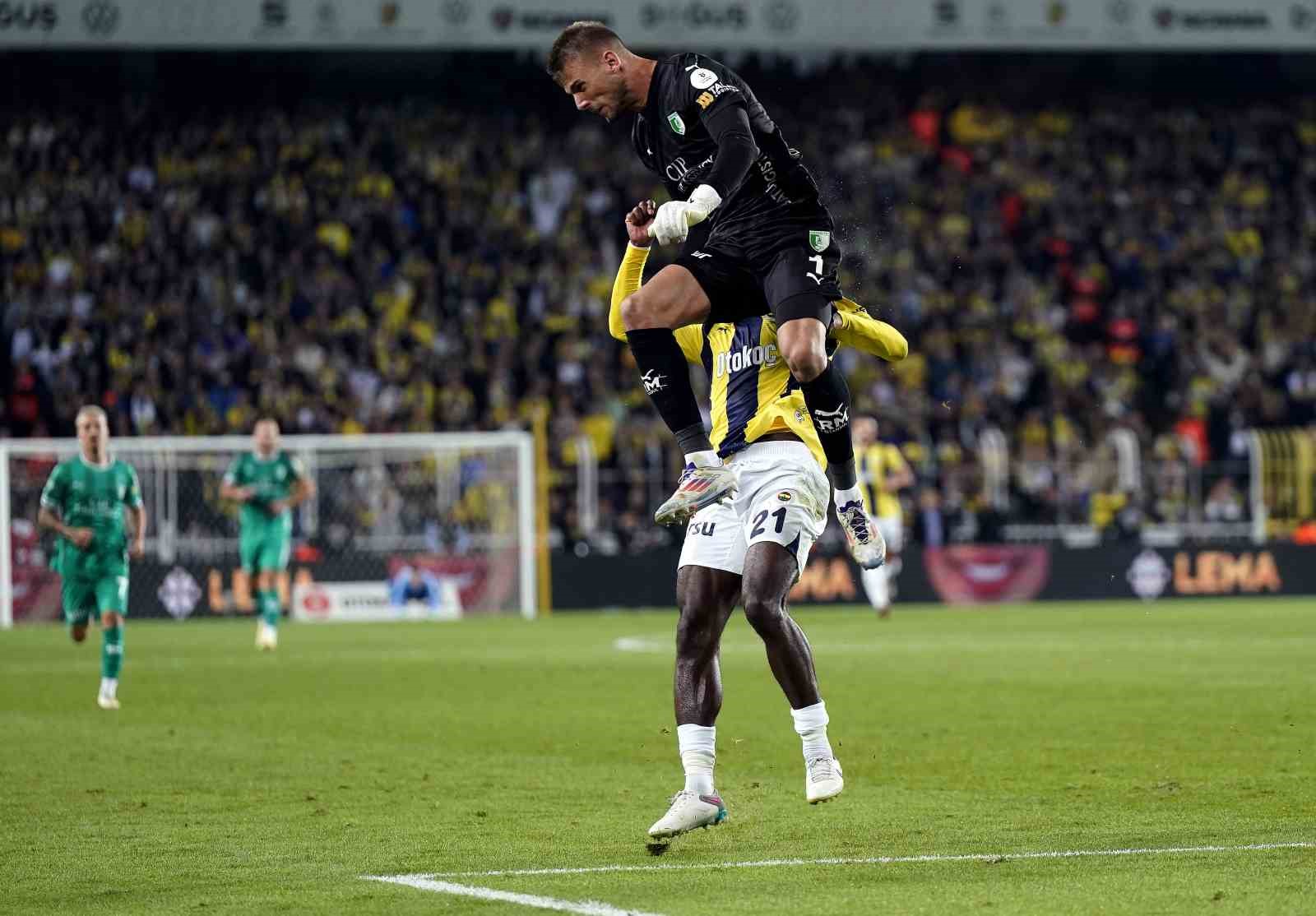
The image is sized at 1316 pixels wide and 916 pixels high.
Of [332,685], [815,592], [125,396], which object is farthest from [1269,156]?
[332,685]

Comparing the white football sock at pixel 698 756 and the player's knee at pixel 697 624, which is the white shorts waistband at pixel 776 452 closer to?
the player's knee at pixel 697 624

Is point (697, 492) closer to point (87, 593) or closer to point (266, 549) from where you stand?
point (87, 593)

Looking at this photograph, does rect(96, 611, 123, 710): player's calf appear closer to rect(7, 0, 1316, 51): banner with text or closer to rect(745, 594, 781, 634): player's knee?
rect(745, 594, 781, 634): player's knee

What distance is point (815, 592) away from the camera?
97.9ft

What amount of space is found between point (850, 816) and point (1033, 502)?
73.9 feet

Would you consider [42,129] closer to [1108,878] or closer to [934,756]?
[934,756]

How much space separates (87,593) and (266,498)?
646cm

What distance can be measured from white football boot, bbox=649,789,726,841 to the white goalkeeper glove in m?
2.01

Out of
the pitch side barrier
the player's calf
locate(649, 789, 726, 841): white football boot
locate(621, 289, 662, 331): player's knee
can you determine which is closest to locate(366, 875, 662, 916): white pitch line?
locate(649, 789, 726, 841): white football boot

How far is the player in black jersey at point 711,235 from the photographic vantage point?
7578mm

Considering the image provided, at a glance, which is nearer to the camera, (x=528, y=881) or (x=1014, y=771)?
(x=528, y=881)

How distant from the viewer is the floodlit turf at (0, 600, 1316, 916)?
6562mm

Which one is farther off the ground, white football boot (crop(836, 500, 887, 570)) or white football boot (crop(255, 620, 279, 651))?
white football boot (crop(836, 500, 887, 570))

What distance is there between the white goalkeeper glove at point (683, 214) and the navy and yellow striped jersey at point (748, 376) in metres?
0.85
